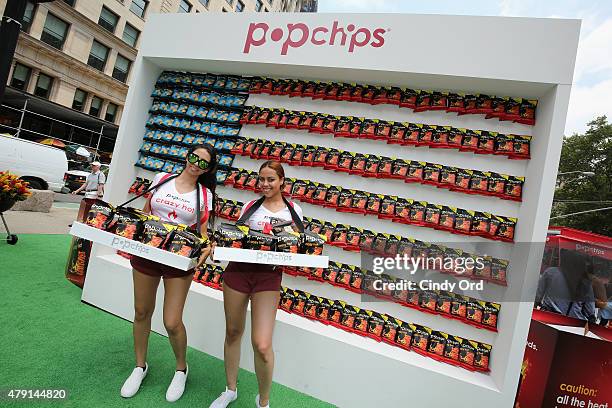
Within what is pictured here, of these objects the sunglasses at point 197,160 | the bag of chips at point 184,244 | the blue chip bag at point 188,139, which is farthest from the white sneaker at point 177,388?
the blue chip bag at point 188,139

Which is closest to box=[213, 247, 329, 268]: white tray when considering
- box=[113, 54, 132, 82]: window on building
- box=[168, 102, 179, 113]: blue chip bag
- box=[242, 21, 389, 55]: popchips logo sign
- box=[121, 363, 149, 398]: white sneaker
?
box=[121, 363, 149, 398]: white sneaker

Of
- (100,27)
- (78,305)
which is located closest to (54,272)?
(78,305)

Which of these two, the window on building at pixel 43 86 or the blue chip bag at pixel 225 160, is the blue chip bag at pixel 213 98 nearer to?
the blue chip bag at pixel 225 160

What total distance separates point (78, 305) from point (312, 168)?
2799mm

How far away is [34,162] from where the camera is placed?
30.7ft

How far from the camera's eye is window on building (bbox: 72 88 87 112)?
19.4m

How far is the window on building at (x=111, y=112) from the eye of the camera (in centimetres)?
2175

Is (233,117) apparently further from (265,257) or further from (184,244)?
(265,257)

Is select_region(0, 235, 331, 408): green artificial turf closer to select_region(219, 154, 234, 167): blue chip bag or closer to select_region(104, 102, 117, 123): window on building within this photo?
select_region(219, 154, 234, 167): blue chip bag

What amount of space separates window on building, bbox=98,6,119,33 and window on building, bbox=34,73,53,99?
4641mm

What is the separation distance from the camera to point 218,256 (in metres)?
1.92

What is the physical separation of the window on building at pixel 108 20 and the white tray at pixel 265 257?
23878 millimetres

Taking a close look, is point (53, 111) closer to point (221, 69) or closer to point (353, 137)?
point (221, 69)

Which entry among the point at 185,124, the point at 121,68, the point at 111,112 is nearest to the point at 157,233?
the point at 185,124
